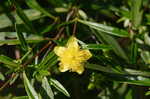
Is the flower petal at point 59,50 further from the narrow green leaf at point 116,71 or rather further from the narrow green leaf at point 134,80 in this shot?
the narrow green leaf at point 134,80

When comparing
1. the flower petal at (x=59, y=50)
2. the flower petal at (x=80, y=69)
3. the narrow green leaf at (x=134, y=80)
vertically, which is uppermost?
the flower petal at (x=59, y=50)

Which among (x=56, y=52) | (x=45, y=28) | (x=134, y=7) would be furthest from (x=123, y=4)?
(x=56, y=52)

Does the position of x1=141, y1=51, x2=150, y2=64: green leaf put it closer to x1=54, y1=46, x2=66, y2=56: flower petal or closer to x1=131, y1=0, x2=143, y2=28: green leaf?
x1=131, y1=0, x2=143, y2=28: green leaf

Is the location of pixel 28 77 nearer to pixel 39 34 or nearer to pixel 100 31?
pixel 39 34

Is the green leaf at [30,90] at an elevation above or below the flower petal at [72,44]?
below

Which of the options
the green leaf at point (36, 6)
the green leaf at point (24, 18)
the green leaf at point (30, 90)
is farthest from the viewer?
the green leaf at point (36, 6)

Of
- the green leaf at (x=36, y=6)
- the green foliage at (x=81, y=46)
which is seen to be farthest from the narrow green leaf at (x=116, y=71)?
the green leaf at (x=36, y=6)

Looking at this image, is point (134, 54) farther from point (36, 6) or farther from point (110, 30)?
point (36, 6)
